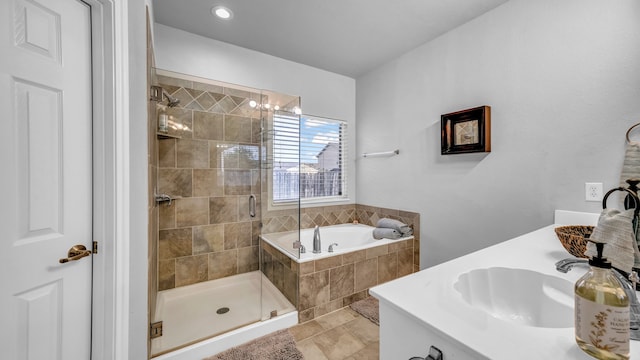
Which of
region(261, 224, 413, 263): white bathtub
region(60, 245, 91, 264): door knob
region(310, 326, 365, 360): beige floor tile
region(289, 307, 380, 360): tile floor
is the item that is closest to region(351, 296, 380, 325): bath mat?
region(289, 307, 380, 360): tile floor

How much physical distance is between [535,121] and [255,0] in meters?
2.41

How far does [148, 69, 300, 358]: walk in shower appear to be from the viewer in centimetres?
222

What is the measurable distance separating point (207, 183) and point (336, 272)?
5.44ft

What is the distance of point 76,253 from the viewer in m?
1.02

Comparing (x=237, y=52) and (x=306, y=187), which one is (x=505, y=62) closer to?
(x=306, y=187)

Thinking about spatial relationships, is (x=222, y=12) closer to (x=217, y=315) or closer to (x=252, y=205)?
(x=252, y=205)

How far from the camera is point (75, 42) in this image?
1.03 metres

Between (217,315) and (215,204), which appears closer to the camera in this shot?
(217,315)

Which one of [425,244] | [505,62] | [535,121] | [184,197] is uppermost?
[505,62]

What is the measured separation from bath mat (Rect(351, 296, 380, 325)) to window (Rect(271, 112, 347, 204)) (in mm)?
1171

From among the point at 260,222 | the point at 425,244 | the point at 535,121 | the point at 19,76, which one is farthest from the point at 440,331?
the point at 260,222

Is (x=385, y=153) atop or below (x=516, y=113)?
below

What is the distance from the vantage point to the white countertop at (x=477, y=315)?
54 cm

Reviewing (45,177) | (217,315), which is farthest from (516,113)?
(217,315)
